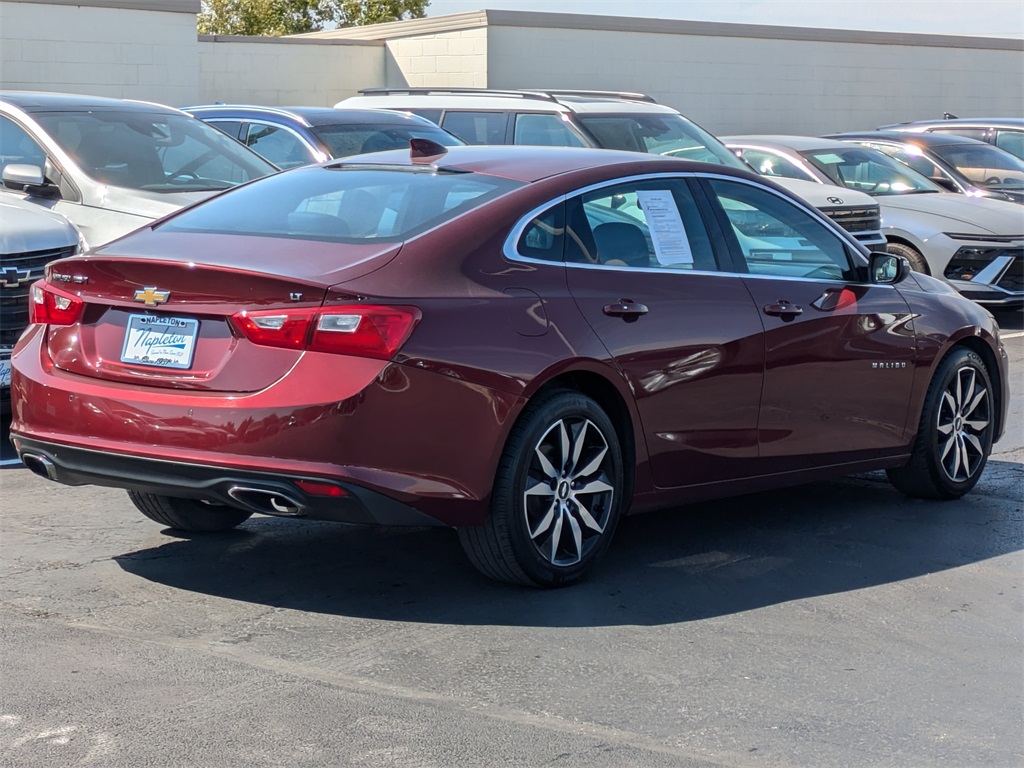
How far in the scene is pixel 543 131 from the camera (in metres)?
13.4

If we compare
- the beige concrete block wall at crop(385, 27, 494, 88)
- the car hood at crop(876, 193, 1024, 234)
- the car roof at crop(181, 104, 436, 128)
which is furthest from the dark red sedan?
the beige concrete block wall at crop(385, 27, 494, 88)

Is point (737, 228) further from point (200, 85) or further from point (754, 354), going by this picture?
point (200, 85)

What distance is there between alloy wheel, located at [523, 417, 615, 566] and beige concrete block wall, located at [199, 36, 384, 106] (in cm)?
2337

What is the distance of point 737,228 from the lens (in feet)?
19.9

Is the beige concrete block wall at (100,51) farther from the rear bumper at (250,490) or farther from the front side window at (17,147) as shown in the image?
the rear bumper at (250,490)

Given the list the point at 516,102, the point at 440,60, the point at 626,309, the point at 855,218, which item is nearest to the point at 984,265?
the point at 855,218

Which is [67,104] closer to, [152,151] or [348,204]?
[152,151]

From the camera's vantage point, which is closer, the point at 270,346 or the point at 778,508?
the point at 270,346

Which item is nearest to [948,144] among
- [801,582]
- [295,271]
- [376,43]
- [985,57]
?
[801,582]

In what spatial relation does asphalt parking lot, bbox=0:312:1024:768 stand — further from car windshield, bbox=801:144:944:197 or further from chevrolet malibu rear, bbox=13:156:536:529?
car windshield, bbox=801:144:944:197

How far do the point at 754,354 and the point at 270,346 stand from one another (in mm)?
2084

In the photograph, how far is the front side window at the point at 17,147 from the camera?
364 inches

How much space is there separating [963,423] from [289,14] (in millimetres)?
43992

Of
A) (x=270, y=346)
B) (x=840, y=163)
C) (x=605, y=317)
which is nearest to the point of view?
(x=270, y=346)
